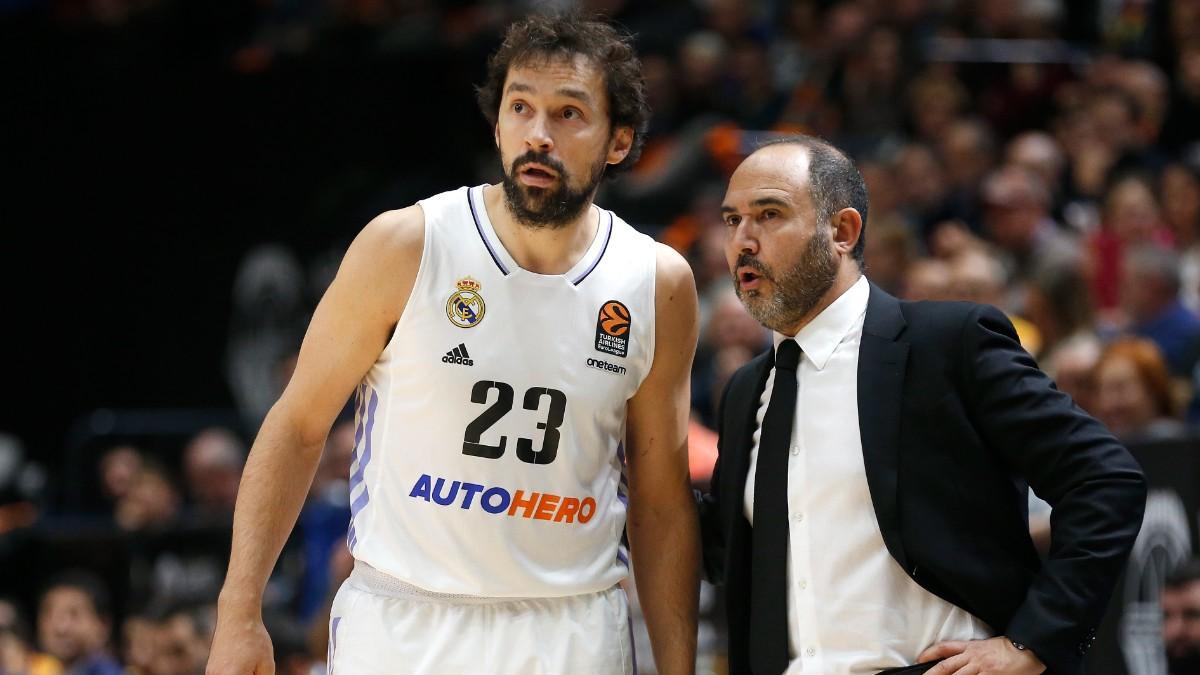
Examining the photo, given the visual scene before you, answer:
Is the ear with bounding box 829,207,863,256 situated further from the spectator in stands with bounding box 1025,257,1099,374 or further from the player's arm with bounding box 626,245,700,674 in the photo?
the spectator in stands with bounding box 1025,257,1099,374

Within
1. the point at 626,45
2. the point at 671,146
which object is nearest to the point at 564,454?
the point at 626,45

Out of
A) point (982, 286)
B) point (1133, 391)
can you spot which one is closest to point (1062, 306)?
point (982, 286)

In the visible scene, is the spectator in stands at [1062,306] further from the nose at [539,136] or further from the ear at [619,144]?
the nose at [539,136]

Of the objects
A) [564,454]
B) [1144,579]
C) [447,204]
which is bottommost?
[1144,579]

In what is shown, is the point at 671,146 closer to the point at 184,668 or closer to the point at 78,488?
the point at 78,488

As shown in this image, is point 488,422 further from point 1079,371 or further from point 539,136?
point 1079,371

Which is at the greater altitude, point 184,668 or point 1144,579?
point 1144,579

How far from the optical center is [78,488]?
37.4 ft

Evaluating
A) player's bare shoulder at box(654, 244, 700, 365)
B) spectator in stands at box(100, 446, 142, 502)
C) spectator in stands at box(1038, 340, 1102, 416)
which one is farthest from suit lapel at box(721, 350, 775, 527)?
spectator in stands at box(100, 446, 142, 502)

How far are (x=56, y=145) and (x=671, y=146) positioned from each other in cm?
487

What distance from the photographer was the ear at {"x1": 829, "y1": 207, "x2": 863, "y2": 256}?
176 inches

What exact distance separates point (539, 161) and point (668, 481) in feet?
3.52

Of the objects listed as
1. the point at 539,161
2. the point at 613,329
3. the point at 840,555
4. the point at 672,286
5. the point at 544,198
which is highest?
the point at 539,161

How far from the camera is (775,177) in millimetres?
4453
